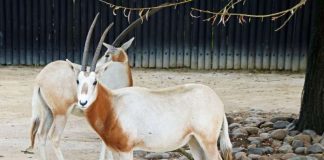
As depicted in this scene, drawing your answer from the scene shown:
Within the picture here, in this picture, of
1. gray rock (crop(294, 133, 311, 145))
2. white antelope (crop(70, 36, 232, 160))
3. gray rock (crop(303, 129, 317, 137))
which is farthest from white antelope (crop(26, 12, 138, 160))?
gray rock (crop(303, 129, 317, 137))

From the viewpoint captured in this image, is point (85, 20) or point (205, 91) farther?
point (85, 20)

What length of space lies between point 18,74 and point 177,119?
761 centimetres

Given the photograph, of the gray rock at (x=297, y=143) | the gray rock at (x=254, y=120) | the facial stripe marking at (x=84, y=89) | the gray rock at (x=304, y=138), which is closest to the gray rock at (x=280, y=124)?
the gray rock at (x=254, y=120)

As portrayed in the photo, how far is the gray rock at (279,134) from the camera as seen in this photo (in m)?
6.00

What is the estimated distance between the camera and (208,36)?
12211 mm

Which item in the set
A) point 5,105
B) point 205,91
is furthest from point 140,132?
point 5,105

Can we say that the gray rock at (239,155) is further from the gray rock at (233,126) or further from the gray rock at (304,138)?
the gray rock at (233,126)

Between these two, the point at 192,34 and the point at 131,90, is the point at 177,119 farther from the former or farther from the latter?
the point at 192,34

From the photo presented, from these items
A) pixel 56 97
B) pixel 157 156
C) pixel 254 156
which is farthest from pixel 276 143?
pixel 56 97

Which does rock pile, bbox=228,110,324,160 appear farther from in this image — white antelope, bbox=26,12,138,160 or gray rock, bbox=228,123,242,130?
white antelope, bbox=26,12,138,160

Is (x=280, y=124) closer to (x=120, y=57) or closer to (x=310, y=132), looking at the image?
(x=310, y=132)

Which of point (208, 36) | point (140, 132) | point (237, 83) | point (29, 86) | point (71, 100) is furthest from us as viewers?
point (208, 36)

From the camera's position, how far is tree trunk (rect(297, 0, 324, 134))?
601 centimetres

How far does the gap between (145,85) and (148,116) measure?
588 cm
